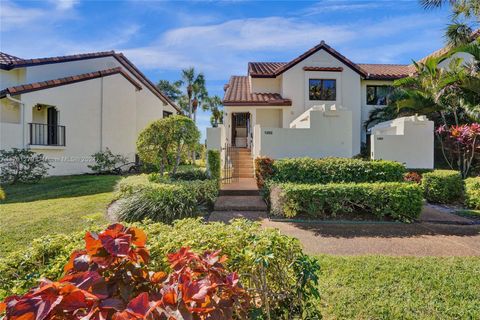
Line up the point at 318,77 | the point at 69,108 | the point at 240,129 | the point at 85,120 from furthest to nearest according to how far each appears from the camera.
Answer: the point at 240,129 → the point at 318,77 → the point at 85,120 → the point at 69,108

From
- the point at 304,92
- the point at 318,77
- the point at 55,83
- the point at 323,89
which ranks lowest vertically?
the point at 55,83

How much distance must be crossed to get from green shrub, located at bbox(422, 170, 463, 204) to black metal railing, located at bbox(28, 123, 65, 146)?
61.5 feet

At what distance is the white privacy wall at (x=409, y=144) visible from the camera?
1239cm

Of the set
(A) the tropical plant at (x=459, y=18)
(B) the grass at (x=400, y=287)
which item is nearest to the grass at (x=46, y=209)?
(B) the grass at (x=400, y=287)

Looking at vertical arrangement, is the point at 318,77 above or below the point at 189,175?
above

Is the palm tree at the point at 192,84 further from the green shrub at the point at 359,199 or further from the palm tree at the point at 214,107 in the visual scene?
the green shrub at the point at 359,199

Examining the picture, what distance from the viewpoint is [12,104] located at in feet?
52.0

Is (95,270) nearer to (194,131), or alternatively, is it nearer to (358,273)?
(358,273)

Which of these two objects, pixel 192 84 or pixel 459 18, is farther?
pixel 192 84

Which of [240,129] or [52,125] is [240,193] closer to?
[240,129]

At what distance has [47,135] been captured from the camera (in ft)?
56.0

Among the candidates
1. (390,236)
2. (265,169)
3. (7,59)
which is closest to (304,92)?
(265,169)

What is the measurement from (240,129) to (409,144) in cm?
1207

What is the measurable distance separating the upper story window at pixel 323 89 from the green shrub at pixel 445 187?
1019 centimetres
